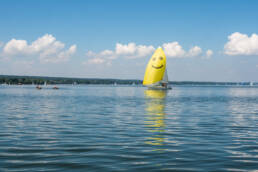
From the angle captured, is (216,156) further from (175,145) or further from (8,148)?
(8,148)

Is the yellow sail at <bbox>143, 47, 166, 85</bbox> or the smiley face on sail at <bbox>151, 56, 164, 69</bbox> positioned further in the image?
the yellow sail at <bbox>143, 47, 166, 85</bbox>

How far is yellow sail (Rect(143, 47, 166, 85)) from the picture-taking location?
124 meters

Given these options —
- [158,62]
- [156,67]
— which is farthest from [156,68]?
[158,62]

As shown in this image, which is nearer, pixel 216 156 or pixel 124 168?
pixel 124 168

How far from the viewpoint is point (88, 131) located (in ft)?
74.4

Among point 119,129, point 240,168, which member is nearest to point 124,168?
point 240,168

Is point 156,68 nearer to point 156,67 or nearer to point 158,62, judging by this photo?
point 156,67

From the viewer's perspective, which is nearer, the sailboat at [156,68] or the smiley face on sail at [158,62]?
the smiley face on sail at [158,62]

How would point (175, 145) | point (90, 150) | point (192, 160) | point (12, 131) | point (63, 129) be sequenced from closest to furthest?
point (192, 160) → point (90, 150) → point (175, 145) → point (12, 131) → point (63, 129)

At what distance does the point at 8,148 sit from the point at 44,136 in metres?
4.06

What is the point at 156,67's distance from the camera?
123500 mm

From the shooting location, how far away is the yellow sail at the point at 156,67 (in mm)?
123750

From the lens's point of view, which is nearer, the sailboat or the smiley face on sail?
the smiley face on sail

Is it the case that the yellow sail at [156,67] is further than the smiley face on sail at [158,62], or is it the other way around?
the yellow sail at [156,67]
